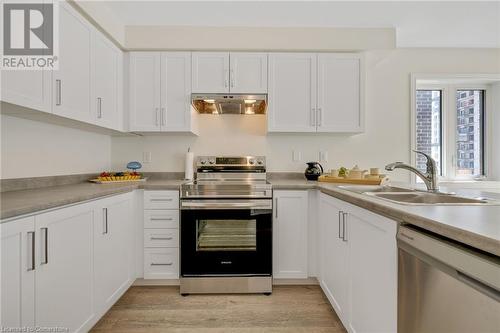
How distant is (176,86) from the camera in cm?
257

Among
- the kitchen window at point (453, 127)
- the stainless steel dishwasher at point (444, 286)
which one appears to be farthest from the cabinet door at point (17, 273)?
the kitchen window at point (453, 127)

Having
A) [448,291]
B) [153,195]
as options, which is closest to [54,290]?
[153,195]

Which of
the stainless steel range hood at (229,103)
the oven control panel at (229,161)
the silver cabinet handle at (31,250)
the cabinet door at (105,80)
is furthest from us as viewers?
the oven control panel at (229,161)

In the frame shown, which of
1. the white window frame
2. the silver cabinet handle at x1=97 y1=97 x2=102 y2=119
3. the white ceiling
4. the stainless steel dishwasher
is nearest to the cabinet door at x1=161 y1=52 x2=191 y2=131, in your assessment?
the white ceiling

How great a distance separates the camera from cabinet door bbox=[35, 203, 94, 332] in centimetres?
122

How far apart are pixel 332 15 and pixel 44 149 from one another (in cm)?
261

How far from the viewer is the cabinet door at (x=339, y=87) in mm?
2609

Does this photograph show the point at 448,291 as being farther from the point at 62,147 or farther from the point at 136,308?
the point at 62,147

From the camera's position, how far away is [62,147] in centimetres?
216

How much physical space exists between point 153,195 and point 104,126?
72 cm

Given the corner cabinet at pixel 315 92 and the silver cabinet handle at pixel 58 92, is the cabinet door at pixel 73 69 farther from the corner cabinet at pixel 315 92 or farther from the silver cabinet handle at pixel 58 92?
the corner cabinet at pixel 315 92

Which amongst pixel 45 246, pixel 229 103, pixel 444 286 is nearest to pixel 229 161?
pixel 229 103

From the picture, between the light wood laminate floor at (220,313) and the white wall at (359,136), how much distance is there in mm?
1284

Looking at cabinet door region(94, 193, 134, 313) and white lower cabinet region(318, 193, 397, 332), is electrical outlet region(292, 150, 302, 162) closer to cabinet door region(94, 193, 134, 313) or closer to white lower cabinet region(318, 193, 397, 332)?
white lower cabinet region(318, 193, 397, 332)
